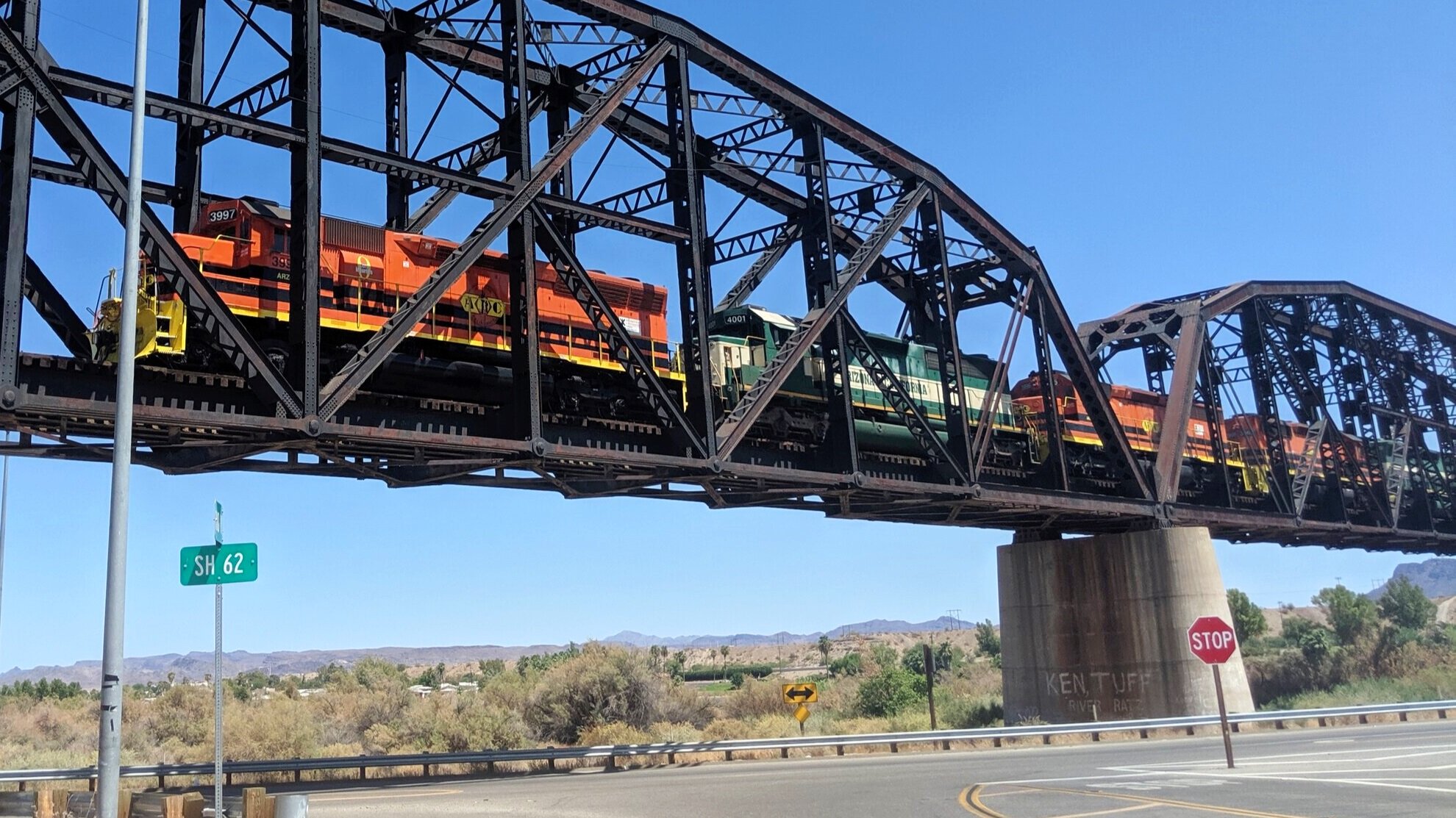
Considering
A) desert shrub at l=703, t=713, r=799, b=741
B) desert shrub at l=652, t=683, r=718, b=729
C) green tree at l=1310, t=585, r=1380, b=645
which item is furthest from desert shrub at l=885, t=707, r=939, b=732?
green tree at l=1310, t=585, r=1380, b=645

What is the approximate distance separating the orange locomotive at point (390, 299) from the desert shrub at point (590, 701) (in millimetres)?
18919

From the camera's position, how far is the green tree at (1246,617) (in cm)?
8750

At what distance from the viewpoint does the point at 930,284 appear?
29125 millimetres

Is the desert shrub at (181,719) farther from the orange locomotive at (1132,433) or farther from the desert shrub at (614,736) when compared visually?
the orange locomotive at (1132,433)

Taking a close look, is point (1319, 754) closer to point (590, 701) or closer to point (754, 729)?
point (754, 729)

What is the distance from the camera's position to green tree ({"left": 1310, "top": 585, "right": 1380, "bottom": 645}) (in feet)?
249

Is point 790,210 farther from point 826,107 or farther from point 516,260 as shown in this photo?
point 516,260

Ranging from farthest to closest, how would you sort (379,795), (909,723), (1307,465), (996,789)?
(1307,465) < (909,723) < (379,795) < (996,789)

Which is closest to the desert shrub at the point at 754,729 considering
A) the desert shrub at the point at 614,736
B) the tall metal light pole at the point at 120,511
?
the desert shrub at the point at 614,736

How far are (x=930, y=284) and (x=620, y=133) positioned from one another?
909 centimetres

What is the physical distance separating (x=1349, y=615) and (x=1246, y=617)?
1055cm

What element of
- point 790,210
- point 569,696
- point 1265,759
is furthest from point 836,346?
point 569,696

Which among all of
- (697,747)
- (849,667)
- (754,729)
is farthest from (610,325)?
(849,667)

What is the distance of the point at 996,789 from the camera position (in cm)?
1783
